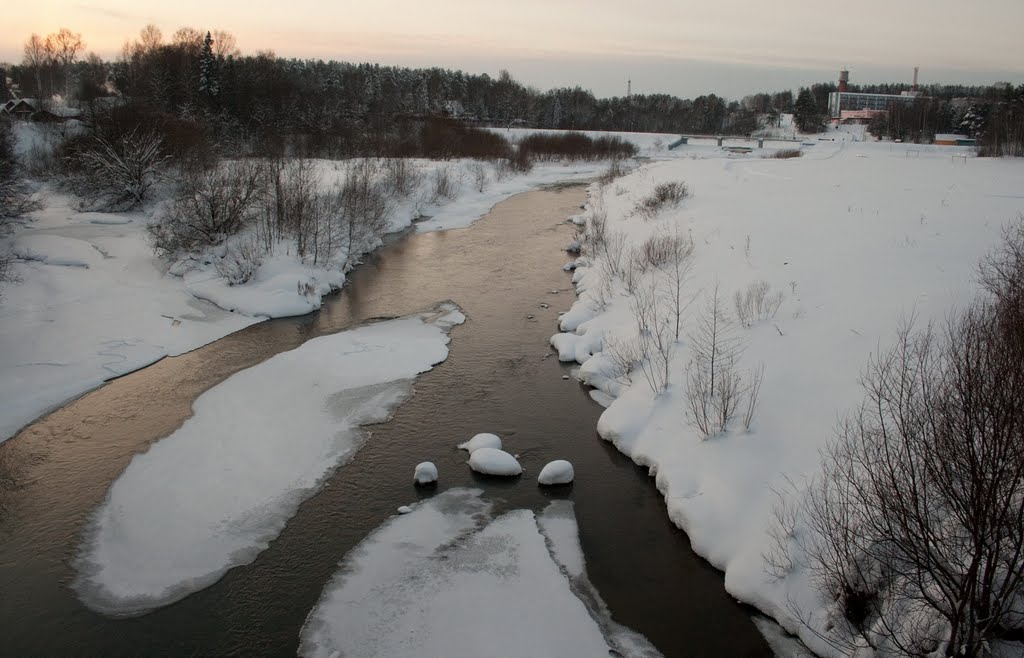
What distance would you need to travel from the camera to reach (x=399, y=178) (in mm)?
36719

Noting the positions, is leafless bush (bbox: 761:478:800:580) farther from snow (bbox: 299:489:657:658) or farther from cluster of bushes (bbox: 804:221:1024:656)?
snow (bbox: 299:489:657:658)

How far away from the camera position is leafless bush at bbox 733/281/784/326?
46.8ft

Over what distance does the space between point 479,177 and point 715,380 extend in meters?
36.5

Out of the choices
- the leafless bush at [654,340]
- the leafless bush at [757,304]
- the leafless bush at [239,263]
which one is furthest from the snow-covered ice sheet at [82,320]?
the leafless bush at [757,304]

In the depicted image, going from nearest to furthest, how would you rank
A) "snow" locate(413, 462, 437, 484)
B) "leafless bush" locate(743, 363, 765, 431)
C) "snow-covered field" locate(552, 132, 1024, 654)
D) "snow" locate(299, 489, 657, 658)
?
"snow" locate(299, 489, 657, 658), "snow-covered field" locate(552, 132, 1024, 654), "snow" locate(413, 462, 437, 484), "leafless bush" locate(743, 363, 765, 431)

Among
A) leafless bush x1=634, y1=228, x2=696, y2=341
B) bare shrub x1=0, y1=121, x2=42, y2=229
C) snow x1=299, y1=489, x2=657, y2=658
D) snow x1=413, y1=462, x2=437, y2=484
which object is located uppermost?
bare shrub x1=0, y1=121, x2=42, y2=229

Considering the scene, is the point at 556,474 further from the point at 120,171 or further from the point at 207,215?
the point at 120,171

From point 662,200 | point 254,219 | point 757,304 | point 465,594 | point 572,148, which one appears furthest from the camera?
point 572,148

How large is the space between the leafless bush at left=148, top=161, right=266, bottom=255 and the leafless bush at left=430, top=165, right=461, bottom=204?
1559 centimetres

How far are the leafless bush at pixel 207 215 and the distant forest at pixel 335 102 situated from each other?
283 inches

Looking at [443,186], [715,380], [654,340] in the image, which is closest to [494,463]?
[715,380]

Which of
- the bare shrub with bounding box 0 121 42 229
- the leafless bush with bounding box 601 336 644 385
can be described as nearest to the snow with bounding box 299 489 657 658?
the leafless bush with bounding box 601 336 644 385

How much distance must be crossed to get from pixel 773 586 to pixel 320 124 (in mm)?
59567

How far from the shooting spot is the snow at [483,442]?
11716 millimetres
